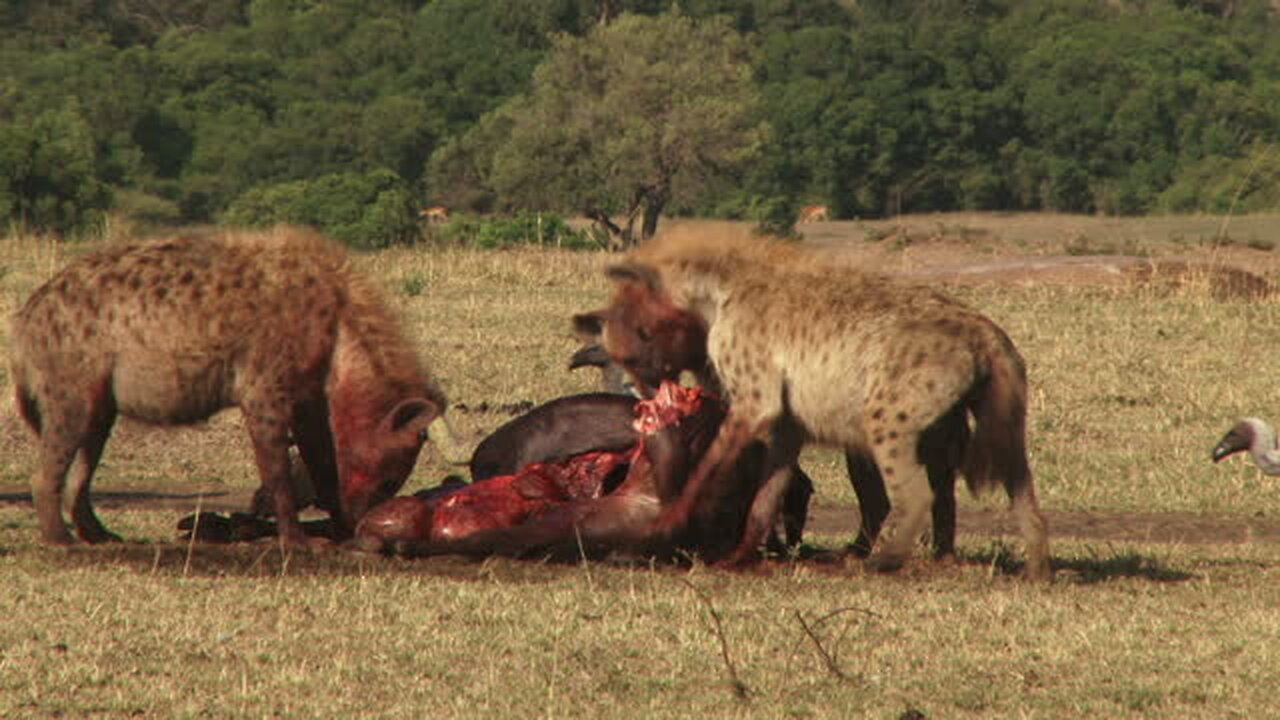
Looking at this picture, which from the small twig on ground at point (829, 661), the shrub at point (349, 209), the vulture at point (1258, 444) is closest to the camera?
the small twig on ground at point (829, 661)

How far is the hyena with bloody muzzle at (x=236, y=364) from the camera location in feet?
24.1

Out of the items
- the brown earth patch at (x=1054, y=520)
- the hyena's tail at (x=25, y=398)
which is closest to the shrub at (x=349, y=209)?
the brown earth patch at (x=1054, y=520)

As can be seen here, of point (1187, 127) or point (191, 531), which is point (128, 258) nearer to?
point (191, 531)

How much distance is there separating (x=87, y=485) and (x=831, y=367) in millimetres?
2524

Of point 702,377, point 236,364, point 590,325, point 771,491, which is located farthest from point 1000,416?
point 236,364

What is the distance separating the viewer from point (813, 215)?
114ft

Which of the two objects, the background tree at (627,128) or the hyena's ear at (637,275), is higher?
the hyena's ear at (637,275)

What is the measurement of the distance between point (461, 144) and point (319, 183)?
931 cm

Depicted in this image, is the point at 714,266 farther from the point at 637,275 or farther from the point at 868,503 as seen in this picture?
the point at 868,503

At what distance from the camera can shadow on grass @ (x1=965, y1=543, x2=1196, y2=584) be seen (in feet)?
24.0

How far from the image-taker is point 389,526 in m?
7.32

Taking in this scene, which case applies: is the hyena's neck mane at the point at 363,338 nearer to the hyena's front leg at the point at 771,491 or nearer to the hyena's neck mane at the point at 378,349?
the hyena's neck mane at the point at 378,349

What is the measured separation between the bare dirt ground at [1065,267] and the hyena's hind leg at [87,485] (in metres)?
1.02

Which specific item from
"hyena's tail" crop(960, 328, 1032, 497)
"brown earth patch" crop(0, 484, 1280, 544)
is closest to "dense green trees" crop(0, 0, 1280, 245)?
"brown earth patch" crop(0, 484, 1280, 544)
